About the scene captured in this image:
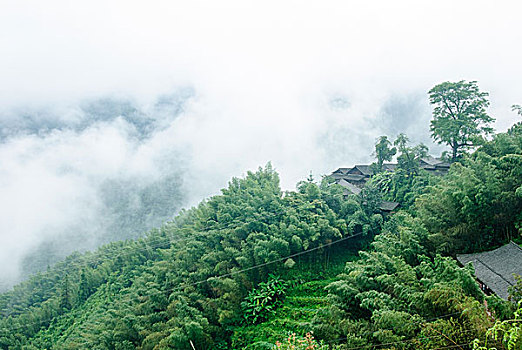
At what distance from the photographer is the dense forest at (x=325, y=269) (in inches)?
315

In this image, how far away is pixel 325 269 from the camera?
15688 mm

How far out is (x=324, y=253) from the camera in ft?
52.7

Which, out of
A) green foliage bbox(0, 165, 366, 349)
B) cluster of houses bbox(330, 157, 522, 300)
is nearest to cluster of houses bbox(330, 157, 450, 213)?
green foliage bbox(0, 165, 366, 349)

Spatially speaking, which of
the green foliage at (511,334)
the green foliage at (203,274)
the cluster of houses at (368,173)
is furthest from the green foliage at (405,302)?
the cluster of houses at (368,173)

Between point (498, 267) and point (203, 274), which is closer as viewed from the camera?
point (498, 267)

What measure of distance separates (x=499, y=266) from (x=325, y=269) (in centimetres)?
756

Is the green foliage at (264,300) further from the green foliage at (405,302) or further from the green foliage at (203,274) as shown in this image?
the green foliage at (405,302)

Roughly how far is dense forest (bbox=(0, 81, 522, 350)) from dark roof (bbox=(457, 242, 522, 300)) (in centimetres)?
112

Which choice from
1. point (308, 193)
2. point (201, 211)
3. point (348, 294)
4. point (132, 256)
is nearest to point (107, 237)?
point (132, 256)

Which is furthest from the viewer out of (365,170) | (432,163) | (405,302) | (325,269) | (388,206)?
(365,170)

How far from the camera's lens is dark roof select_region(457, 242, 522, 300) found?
843 cm

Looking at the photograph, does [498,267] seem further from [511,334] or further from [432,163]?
[432,163]

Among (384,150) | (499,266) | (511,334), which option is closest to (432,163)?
(384,150)

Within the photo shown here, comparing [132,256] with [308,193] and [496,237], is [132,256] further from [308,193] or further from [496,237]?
[496,237]
